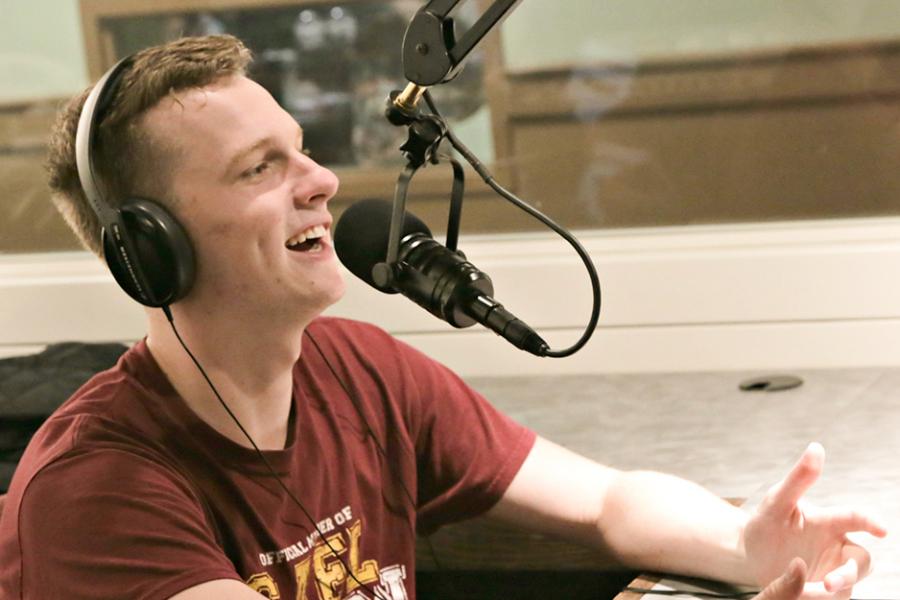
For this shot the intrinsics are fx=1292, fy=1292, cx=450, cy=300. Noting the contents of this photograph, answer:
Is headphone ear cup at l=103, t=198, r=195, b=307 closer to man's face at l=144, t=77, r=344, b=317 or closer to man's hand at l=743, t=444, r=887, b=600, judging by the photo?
man's face at l=144, t=77, r=344, b=317

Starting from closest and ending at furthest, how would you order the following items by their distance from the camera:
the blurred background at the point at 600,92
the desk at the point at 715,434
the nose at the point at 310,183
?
the nose at the point at 310,183
the desk at the point at 715,434
the blurred background at the point at 600,92

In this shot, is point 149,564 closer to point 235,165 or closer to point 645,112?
point 235,165

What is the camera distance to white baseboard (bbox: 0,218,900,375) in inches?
81.2

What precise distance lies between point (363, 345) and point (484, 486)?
0.71 ft

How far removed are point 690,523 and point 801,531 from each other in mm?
117

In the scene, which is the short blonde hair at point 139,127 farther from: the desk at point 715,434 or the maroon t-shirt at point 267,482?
the desk at point 715,434

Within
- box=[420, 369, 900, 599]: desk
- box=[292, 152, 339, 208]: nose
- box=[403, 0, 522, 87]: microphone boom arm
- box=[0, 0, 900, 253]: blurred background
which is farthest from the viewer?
box=[0, 0, 900, 253]: blurred background

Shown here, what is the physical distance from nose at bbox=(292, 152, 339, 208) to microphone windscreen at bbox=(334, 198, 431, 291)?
0.21ft

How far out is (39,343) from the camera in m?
2.48

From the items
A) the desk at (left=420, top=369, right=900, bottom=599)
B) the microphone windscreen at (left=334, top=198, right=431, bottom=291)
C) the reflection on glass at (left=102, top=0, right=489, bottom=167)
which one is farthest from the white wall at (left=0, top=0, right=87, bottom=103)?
the microphone windscreen at (left=334, top=198, right=431, bottom=291)

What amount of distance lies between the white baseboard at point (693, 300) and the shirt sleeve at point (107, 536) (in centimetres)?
116

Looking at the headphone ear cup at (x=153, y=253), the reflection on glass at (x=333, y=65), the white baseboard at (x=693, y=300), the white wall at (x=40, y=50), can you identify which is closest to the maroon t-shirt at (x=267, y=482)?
the headphone ear cup at (x=153, y=253)

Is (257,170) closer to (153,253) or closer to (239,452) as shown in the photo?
(153,253)

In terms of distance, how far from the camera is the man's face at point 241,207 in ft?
4.18
